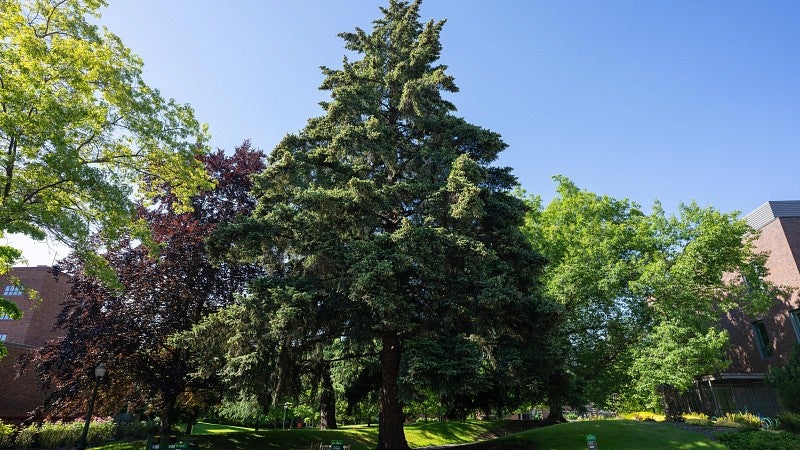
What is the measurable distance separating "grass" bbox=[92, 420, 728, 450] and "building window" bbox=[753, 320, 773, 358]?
60.7 feet

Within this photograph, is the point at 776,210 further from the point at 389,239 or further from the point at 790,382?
the point at 389,239

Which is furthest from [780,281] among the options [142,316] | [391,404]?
[142,316]

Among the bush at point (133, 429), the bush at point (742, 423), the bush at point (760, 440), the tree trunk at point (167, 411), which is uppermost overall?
the tree trunk at point (167, 411)

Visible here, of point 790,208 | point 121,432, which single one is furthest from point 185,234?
point 790,208

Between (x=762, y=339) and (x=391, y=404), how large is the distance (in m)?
32.6

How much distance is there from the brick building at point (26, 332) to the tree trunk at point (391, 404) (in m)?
23.4

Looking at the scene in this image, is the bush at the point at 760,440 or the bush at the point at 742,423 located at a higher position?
the bush at the point at 742,423

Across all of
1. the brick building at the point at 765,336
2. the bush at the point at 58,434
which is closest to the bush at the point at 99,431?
the bush at the point at 58,434

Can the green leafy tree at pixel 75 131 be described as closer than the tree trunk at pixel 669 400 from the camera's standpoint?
Yes

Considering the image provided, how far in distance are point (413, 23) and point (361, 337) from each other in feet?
52.7

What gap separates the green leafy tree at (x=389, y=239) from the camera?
14891mm

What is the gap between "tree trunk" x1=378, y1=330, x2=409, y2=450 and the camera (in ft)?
52.7

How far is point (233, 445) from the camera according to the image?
1983 cm

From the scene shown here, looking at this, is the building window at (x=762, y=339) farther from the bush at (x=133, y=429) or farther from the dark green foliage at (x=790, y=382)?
the bush at (x=133, y=429)
